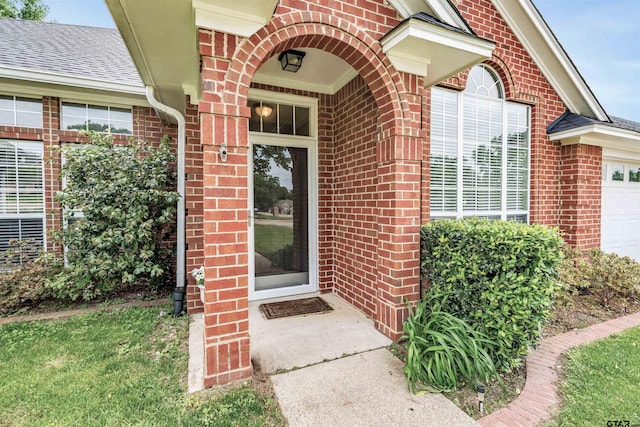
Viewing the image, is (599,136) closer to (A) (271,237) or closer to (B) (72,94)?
(A) (271,237)

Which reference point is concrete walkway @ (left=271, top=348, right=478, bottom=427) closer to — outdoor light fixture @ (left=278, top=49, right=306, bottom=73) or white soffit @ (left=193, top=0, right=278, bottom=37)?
white soffit @ (left=193, top=0, right=278, bottom=37)

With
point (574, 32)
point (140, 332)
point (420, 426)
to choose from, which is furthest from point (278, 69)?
point (574, 32)

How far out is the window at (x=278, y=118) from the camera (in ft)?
13.6

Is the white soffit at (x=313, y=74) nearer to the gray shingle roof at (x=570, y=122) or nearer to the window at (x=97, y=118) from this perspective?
the window at (x=97, y=118)

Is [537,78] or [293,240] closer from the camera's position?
[293,240]

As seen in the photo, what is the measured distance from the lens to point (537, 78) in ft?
16.2

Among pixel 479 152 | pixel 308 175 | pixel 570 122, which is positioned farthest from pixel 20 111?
pixel 570 122

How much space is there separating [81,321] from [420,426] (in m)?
4.06

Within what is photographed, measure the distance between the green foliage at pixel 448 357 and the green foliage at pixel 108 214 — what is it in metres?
3.53

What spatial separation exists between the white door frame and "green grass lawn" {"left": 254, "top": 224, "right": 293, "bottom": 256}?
96 millimetres

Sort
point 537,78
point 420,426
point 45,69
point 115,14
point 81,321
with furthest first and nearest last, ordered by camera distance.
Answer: point 537,78 → point 45,69 → point 81,321 → point 115,14 → point 420,426

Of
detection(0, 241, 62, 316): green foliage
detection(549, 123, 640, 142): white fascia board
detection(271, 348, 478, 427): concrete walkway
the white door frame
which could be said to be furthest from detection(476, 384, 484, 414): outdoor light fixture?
detection(0, 241, 62, 316): green foliage

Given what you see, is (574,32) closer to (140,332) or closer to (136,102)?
(136,102)

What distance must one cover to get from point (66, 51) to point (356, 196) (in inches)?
228
